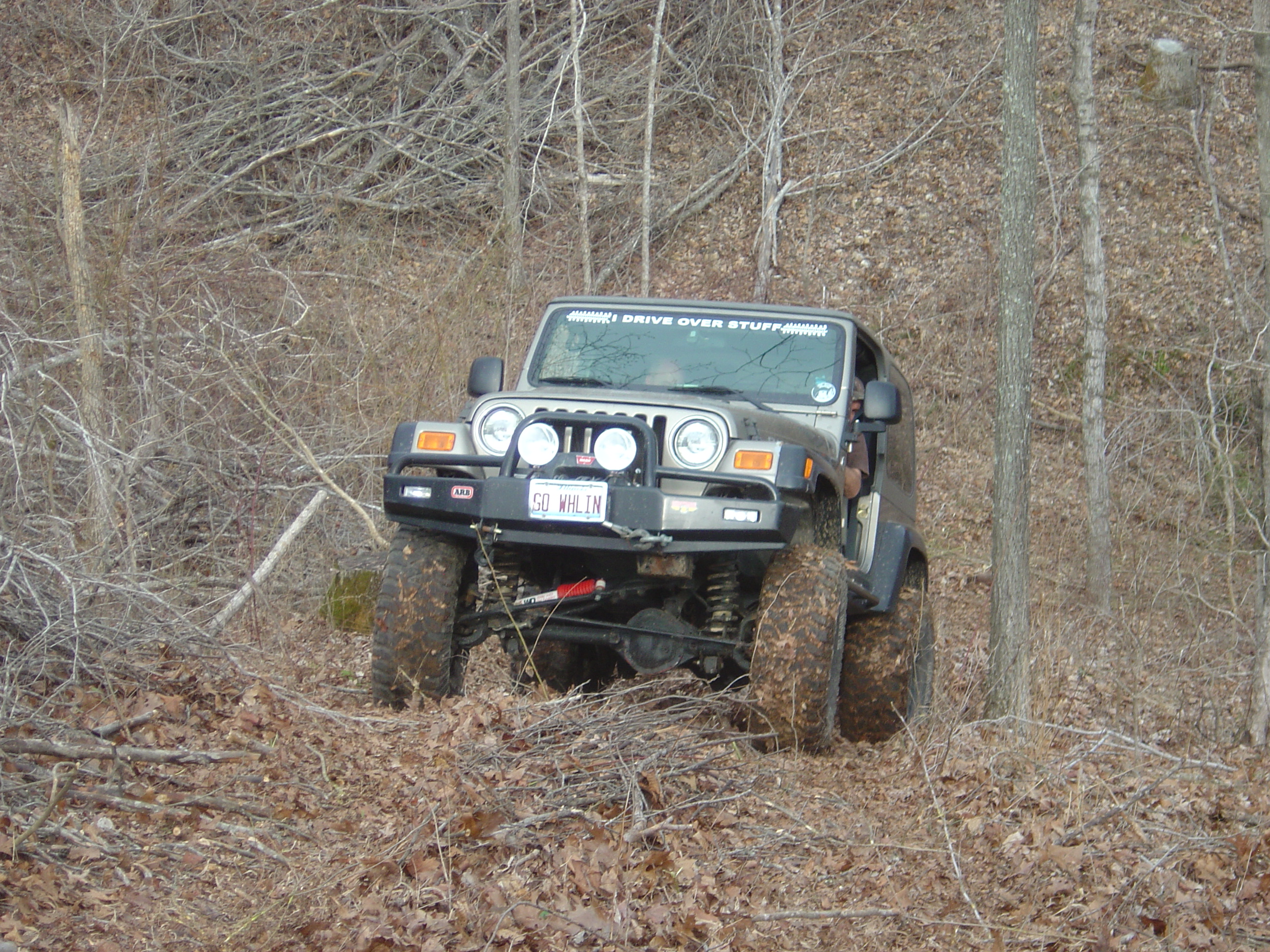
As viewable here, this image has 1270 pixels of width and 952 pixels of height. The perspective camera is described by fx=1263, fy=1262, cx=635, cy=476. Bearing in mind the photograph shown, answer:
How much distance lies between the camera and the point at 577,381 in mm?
6035

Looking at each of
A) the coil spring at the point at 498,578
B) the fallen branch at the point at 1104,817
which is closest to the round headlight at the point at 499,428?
the coil spring at the point at 498,578

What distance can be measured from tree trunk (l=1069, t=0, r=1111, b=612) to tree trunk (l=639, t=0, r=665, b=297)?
5.16 m

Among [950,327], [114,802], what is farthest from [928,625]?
[950,327]

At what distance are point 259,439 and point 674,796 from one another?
21.5 feet

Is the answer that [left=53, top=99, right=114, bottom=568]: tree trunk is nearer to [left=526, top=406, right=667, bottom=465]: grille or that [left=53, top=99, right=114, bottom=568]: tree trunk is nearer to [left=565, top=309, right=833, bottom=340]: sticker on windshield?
[left=565, top=309, right=833, bottom=340]: sticker on windshield

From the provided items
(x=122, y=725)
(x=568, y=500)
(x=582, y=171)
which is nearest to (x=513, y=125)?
(x=582, y=171)

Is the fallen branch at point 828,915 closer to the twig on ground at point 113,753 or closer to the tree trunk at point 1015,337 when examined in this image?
the twig on ground at point 113,753

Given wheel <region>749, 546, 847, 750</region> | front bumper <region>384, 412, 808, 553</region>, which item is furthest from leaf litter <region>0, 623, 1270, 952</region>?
front bumper <region>384, 412, 808, 553</region>

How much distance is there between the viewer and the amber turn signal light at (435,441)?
196 inches

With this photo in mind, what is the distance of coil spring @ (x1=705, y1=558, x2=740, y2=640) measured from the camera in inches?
198

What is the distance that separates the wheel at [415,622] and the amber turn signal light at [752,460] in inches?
48.6

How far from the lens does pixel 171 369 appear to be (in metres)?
9.70

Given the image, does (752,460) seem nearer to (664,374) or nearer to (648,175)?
(664,374)

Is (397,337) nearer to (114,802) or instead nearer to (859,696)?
(859,696)
